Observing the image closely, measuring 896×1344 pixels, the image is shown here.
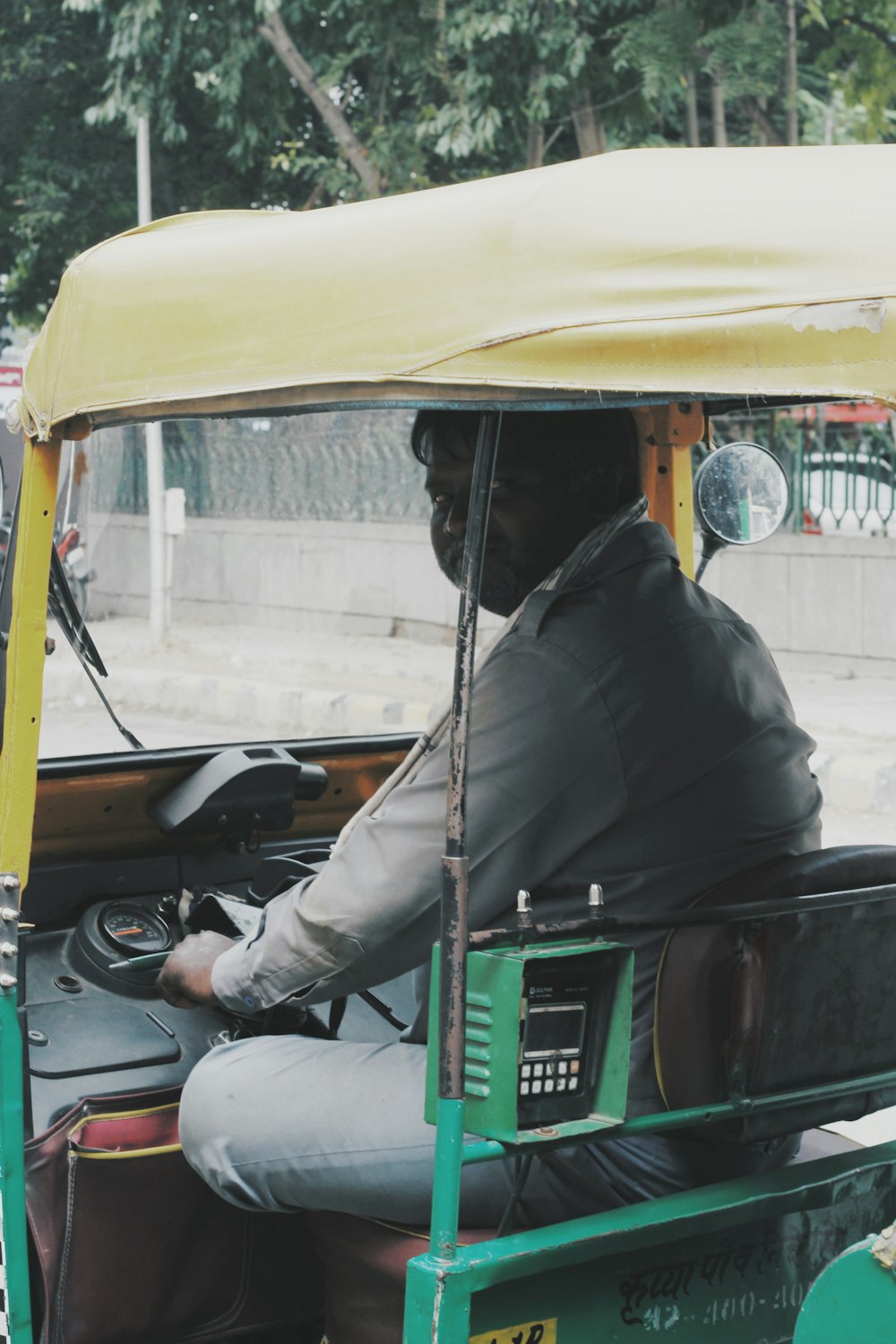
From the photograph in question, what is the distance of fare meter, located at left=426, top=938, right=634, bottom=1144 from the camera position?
165 cm

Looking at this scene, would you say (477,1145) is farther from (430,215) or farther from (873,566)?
(873,566)

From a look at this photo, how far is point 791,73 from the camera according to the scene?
12.5m

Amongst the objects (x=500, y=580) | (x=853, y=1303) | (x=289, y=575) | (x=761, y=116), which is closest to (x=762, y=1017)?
(x=853, y=1303)

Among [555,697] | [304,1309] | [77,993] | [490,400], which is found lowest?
[304,1309]

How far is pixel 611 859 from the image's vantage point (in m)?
1.95

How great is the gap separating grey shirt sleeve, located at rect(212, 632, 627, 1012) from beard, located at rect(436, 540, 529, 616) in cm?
22

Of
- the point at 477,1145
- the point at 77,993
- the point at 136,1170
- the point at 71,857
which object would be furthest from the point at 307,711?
the point at 477,1145

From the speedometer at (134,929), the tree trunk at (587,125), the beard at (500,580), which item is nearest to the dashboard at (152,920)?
the speedometer at (134,929)

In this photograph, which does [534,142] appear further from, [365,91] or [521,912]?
[521,912]

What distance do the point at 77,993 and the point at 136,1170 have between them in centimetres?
40

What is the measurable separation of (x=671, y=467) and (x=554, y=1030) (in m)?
1.46

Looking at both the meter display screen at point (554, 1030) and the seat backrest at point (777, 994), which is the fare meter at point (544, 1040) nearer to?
the meter display screen at point (554, 1030)

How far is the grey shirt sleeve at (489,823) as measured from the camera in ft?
6.14

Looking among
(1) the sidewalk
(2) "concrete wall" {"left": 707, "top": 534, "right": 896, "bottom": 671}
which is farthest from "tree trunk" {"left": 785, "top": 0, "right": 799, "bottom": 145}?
(1) the sidewalk
